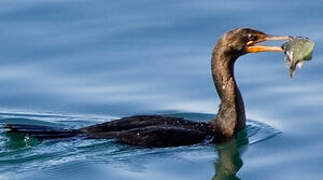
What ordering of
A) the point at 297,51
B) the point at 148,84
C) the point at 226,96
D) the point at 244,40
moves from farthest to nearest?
1. the point at 148,84
2. the point at 226,96
3. the point at 244,40
4. the point at 297,51

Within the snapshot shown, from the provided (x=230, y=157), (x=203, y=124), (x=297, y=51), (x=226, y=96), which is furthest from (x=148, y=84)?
(x=297, y=51)

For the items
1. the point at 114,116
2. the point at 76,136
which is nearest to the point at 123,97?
the point at 114,116

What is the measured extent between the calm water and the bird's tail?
10cm

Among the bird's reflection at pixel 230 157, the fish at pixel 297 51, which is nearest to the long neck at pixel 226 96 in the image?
the bird's reflection at pixel 230 157

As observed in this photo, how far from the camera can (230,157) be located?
15055 millimetres

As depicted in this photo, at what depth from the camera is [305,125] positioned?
15.6m

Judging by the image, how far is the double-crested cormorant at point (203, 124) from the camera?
1505cm

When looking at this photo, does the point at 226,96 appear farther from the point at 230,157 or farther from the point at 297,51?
the point at 297,51

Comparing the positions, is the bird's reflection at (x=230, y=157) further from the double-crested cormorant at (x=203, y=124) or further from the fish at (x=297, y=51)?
the fish at (x=297, y=51)

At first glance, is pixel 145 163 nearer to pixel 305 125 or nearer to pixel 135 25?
pixel 305 125

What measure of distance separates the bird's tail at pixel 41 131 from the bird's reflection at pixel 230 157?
160 centimetres

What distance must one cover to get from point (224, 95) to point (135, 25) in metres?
2.98

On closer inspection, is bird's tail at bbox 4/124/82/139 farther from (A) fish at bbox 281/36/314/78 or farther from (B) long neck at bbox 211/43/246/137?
(A) fish at bbox 281/36/314/78

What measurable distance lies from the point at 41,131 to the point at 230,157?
209 centimetres
